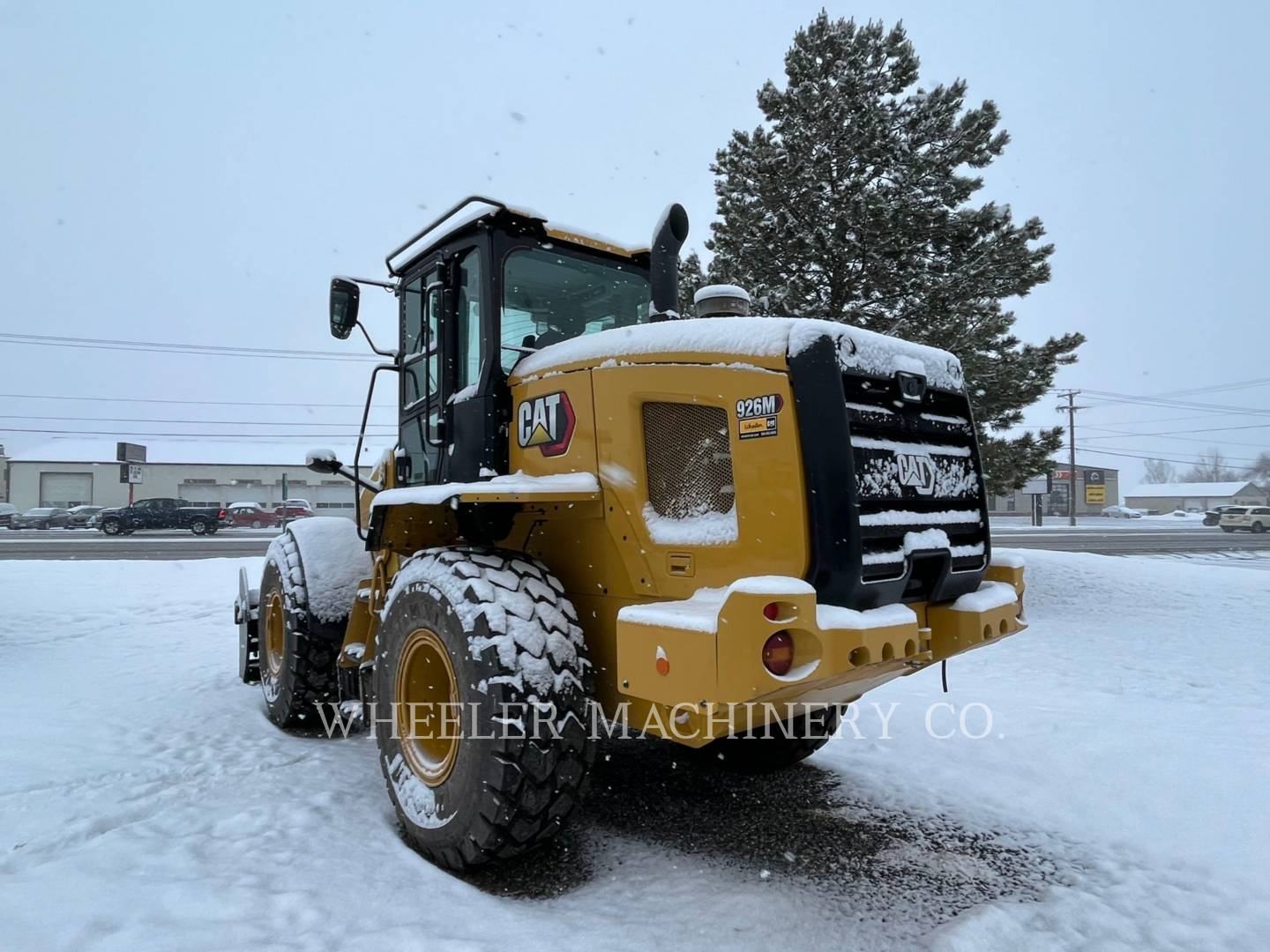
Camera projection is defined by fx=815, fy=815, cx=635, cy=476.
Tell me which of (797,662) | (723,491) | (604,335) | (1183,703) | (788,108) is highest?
(788,108)

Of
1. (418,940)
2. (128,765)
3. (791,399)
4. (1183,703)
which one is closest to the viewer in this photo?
(418,940)

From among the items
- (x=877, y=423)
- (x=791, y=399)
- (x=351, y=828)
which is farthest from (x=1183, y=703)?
(x=351, y=828)

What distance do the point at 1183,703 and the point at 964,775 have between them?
3.12 meters

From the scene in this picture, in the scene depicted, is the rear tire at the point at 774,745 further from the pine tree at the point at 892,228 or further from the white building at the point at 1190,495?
the white building at the point at 1190,495

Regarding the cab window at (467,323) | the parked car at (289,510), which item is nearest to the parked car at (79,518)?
the parked car at (289,510)

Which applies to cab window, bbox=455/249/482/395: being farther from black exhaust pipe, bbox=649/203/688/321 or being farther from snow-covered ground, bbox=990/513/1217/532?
snow-covered ground, bbox=990/513/1217/532

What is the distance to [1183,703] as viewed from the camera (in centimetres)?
636

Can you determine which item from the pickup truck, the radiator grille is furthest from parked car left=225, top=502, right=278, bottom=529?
the radiator grille

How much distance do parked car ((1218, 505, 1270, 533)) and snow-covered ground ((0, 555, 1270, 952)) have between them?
46.0 meters

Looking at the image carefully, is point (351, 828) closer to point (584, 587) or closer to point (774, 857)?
point (584, 587)

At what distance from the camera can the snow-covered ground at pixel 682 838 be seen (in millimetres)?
2664

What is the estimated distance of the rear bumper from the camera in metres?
2.45

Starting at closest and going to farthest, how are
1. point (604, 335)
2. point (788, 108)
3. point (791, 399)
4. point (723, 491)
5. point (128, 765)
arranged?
point (791, 399) → point (723, 491) → point (604, 335) → point (128, 765) → point (788, 108)

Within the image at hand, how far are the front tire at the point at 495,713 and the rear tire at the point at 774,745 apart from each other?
1.48m
